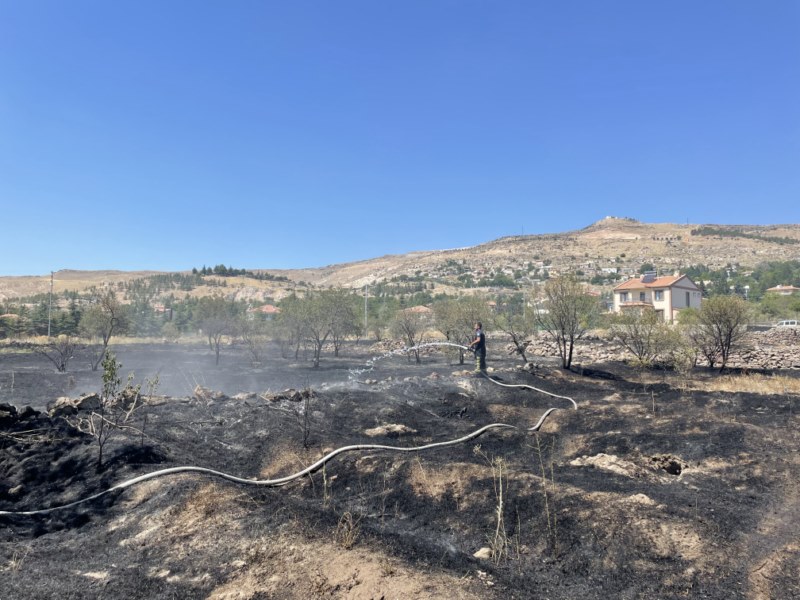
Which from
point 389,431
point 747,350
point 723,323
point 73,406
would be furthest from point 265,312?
point 389,431

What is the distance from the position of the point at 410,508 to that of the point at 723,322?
57.7 feet

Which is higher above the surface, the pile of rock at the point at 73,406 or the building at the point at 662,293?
the building at the point at 662,293

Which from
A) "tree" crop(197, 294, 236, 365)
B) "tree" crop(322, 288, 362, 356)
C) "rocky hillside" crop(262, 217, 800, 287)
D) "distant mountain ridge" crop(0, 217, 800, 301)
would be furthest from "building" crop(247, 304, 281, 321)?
"rocky hillside" crop(262, 217, 800, 287)

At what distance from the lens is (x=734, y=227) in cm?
11838

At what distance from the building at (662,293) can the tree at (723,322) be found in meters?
27.9

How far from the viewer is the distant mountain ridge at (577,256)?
303 ft

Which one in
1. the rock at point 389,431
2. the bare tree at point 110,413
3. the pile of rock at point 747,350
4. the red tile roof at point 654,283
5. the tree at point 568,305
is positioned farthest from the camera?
the red tile roof at point 654,283

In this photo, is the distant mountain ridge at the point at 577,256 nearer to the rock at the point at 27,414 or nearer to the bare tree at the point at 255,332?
the bare tree at the point at 255,332

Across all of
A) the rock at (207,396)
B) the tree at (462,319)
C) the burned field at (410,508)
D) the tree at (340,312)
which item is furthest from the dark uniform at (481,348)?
the tree at (340,312)

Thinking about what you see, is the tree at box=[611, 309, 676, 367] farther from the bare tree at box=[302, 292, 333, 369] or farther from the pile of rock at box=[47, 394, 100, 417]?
the pile of rock at box=[47, 394, 100, 417]

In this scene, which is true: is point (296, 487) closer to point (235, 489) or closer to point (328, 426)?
point (235, 489)

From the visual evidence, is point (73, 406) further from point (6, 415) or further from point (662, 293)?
point (662, 293)

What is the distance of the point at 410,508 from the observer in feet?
21.5

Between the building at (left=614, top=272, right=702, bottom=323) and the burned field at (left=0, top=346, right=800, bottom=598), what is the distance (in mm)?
40350
